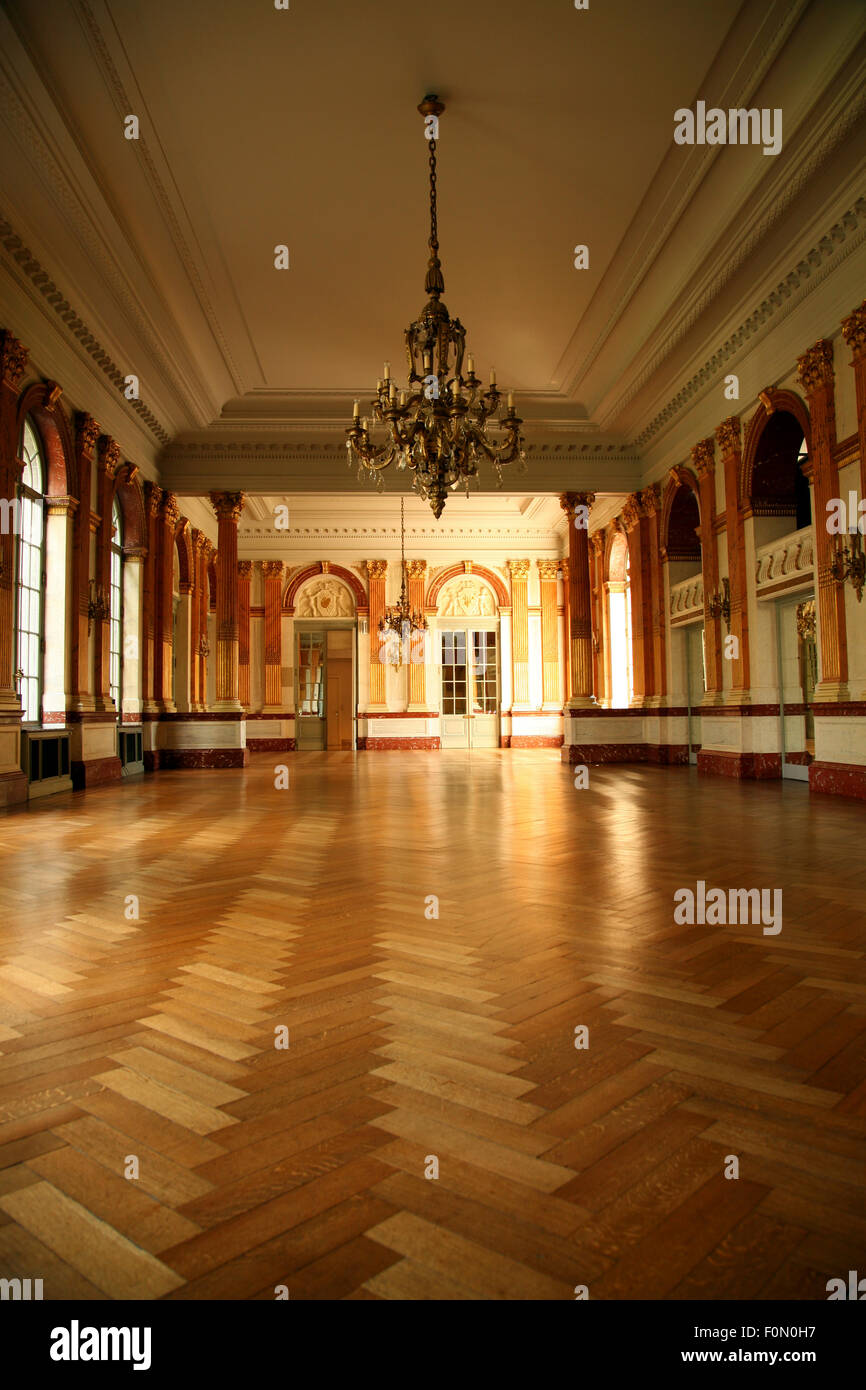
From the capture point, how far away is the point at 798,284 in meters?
7.25

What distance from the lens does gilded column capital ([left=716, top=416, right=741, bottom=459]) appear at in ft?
29.3

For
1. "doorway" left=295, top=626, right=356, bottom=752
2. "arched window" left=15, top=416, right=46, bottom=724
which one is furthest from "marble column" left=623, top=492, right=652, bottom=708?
"arched window" left=15, top=416, right=46, bottom=724

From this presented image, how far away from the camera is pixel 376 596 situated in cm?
1803

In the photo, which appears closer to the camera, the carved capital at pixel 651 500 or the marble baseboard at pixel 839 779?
the marble baseboard at pixel 839 779

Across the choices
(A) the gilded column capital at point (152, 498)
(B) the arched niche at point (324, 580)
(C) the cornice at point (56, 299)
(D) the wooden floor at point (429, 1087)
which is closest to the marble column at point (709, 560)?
(D) the wooden floor at point (429, 1087)

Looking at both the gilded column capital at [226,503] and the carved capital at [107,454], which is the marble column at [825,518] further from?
the gilded column capital at [226,503]

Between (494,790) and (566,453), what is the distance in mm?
6575

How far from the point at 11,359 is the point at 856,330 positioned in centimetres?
Answer: 704

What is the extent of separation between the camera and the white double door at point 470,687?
18.2 meters

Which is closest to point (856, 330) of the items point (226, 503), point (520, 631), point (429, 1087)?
point (429, 1087)

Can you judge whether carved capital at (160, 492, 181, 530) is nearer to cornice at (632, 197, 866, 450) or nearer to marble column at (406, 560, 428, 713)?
marble column at (406, 560, 428, 713)

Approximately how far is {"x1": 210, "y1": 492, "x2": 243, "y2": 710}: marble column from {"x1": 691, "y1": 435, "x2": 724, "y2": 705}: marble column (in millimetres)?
6648

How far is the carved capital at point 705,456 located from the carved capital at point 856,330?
10.4 ft

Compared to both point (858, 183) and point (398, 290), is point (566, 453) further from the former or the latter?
point (858, 183)
